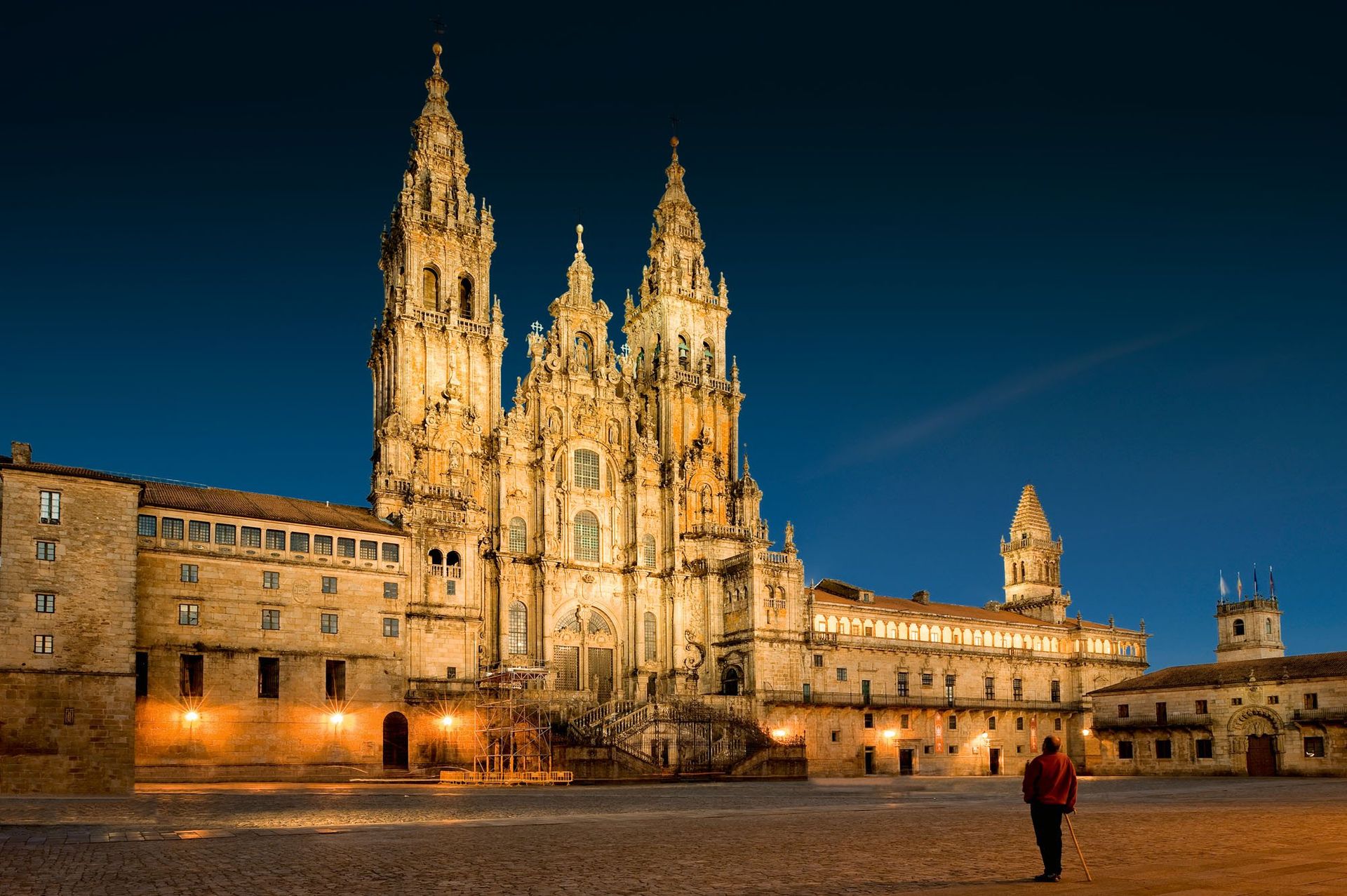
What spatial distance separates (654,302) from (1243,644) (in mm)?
66550

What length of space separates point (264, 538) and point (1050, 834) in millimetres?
53367

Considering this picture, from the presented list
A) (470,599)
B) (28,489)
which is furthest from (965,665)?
(28,489)

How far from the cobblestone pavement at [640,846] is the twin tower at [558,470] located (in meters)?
34.9

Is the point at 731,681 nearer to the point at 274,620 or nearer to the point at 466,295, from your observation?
the point at 466,295

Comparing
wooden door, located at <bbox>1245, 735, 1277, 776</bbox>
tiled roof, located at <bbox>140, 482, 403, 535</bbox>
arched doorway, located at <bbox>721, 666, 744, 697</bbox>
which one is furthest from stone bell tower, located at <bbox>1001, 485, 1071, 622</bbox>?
tiled roof, located at <bbox>140, 482, 403, 535</bbox>

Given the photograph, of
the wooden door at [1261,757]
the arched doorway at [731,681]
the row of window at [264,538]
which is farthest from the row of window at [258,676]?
the wooden door at [1261,757]

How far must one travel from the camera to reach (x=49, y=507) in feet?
166

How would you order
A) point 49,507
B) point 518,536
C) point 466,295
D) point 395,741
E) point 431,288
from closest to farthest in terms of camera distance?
point 49,507 < point 395,741 < point 518,536 < point 431,288 < point 466,295

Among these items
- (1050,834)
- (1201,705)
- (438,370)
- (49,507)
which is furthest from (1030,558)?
(1050,834)

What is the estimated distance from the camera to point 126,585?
170 ft

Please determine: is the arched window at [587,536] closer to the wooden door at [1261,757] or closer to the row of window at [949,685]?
the row of window at [949,685]

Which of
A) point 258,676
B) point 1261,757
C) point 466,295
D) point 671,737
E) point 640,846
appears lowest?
point 1261,757

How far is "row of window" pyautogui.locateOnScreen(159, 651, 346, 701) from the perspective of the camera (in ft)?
191

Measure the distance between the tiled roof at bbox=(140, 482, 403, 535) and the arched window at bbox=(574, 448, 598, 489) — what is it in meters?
17.8
